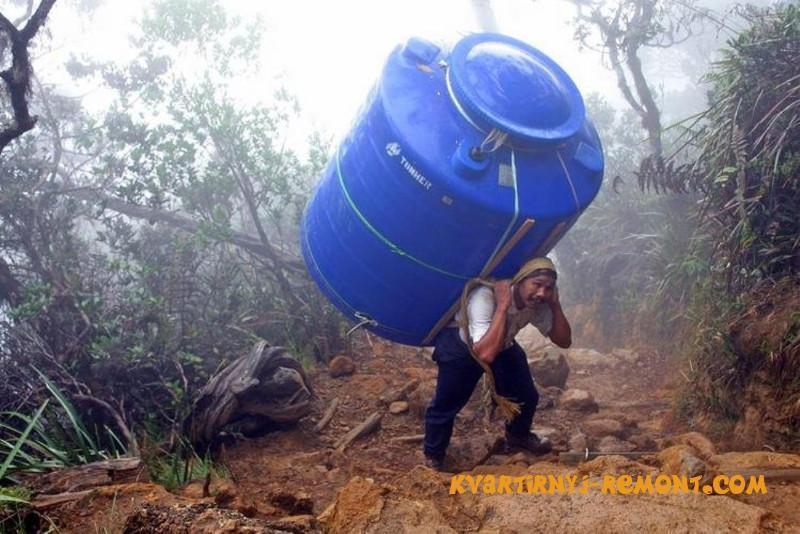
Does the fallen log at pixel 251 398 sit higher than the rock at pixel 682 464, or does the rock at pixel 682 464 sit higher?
the rock at pixel 682 464

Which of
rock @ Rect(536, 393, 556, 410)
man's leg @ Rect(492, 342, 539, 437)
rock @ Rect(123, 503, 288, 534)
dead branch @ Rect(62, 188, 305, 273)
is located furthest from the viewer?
dead branch @ Rect(62, 188, 305, 273)

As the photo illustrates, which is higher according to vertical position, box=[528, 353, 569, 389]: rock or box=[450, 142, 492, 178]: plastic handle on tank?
box=[450, 142, 492, 178]: plastic handle on tank

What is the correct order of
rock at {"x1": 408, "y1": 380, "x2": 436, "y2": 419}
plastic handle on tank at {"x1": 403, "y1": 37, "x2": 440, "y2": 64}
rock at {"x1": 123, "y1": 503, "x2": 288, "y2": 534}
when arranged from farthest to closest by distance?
rock at {"x1": 408, "y1": 380, "x2": 436, "y2": 419} → plastic handle on tank at {"x1": 403, "y1": 37, "x2": 440, "y2": 64} → rock at {"x1": 123, "y1": 503, "x2": 288, "y2": 534}

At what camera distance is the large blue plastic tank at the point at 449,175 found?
2.64 meters

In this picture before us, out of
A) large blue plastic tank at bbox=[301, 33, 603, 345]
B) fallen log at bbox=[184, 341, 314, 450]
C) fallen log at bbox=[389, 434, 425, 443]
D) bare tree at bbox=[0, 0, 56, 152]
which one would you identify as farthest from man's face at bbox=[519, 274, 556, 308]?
bare tree at bbox=[0, 0, 56, 152]

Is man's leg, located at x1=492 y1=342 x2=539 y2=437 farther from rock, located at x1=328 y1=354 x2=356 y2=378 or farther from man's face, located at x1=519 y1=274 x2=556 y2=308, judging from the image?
rock, located at x1=328 y1=354 x2=356 y2=378

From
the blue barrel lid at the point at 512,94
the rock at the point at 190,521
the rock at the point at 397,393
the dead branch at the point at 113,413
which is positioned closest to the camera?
the rock at the point at 190,521

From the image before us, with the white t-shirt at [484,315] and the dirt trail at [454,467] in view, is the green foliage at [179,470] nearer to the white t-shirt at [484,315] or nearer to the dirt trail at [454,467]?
the dirt trail at [454,467]

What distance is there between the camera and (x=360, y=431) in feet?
12.1

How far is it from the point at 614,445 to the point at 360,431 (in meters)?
1.51

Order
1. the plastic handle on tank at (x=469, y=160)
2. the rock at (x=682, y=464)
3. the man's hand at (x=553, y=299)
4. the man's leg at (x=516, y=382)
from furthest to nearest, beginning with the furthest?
the man's leg at (x=516, y=382) → the man's hand at (x=553, y=299) → the plastic handle on tank at (x=469, y=160) → the rock at (x=682, y=464)

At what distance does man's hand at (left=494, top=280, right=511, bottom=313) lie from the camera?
270cm

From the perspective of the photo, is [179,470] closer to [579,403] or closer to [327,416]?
[327,416]

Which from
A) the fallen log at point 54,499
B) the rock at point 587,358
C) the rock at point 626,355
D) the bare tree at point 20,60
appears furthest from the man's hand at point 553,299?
the rock at point 626,355
